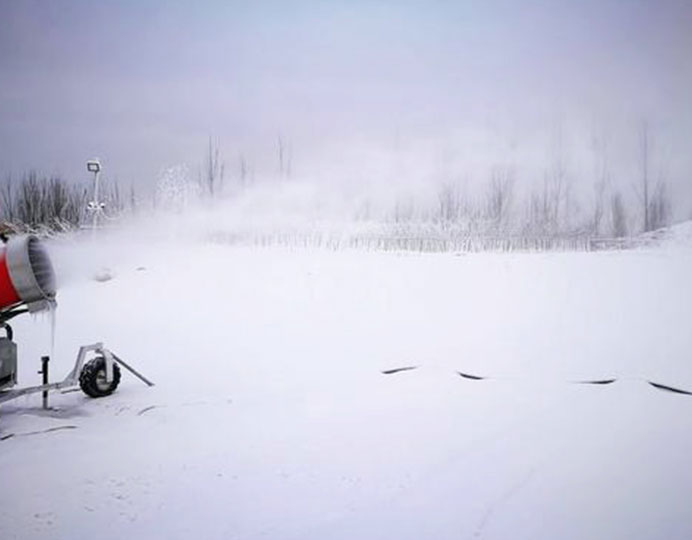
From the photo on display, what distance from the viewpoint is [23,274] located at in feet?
9.74

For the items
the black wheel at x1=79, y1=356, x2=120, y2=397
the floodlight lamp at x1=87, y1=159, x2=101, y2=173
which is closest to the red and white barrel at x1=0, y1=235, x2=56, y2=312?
the black wheel at x1=79, y1=356, x2=120, y2=397

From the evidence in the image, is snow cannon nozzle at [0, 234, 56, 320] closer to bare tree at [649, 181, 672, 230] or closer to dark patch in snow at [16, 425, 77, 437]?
dark patch in snow at [16, 425, 77, 437]

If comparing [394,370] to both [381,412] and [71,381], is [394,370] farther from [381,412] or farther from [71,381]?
[71,381]

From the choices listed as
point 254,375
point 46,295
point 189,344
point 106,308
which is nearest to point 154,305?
point 106,308

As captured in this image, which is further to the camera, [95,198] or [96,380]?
[95,198]

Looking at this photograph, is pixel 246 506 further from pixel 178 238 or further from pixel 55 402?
pixel 178 238

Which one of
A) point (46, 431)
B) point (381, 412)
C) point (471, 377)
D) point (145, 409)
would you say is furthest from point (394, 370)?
point (46, 431)

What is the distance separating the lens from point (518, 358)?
4738mm

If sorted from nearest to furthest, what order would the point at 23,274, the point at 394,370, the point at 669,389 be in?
the point at 23,274 < the point at 669,389 < the point at 394,370

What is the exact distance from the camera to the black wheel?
3.80 m

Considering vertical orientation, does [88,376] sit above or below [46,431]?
above

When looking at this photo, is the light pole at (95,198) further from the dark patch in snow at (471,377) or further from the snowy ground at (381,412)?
the dark patch in snow at (471,377)

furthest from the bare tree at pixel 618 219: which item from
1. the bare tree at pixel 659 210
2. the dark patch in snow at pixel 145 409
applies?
the dark patch in snow at pixel 145 409

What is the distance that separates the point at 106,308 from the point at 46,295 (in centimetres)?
472
